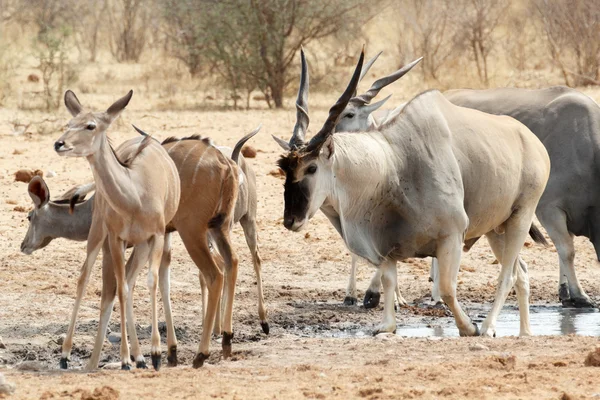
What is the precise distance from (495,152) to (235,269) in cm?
183

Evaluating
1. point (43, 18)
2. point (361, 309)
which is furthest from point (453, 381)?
point (43, 18)

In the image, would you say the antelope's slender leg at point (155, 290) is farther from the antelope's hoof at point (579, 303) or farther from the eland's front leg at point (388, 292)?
the antelope's hoof at point (579, 303)

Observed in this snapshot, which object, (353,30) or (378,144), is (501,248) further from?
(353,30)

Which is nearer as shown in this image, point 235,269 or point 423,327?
point 235,269

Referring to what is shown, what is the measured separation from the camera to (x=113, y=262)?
18.7 feet

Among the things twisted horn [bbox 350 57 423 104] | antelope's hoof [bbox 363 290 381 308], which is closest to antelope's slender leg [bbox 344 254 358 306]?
antelope's hoof [bbox 363 290 381 308]

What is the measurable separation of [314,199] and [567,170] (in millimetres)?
3297

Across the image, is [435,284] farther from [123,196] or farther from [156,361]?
[123,196]

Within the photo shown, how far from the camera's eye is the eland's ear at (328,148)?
6094 millimetres

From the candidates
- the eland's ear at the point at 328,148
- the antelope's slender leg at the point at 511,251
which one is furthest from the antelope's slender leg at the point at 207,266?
the antelope's slender leg at the point at 511,251

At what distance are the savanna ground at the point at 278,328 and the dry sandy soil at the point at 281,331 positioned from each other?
0.4 inches

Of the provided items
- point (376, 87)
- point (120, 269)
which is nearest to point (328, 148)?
point (120, 269)

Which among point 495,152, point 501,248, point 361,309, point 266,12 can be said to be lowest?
point 361,309

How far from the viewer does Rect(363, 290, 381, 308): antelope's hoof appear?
8367 mm
